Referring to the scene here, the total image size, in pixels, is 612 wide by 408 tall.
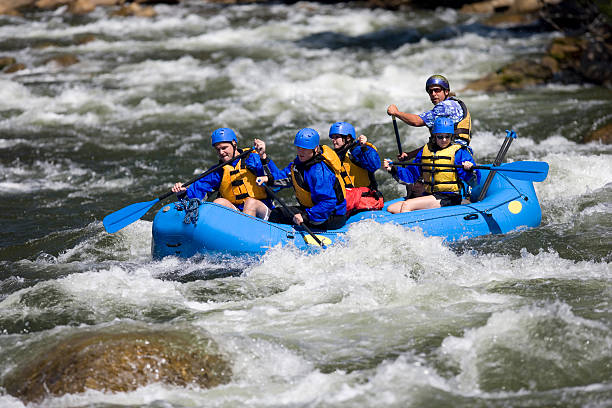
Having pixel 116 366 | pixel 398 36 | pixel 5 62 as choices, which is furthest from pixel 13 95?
pixel 116 366

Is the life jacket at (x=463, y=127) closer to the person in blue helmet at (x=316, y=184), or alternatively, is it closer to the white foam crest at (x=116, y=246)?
the person in blue helmet at (x=316, y=184)

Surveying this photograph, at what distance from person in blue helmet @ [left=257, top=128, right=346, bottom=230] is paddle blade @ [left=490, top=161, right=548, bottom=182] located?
5.22 ft

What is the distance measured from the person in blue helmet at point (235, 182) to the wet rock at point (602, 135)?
5.25 meters

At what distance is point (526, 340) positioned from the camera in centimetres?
479

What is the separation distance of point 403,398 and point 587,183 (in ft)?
16.5

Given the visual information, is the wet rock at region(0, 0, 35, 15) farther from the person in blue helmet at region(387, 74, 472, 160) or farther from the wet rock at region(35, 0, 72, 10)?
the person in blue helmet at region(387, 74, 472, 160)

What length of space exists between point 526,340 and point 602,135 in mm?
6115

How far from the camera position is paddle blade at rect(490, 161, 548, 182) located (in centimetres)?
706

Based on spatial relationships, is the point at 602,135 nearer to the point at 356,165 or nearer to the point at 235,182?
the point at 356,165

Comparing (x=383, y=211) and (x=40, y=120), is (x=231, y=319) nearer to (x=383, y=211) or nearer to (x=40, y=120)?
(x=383, y=211)

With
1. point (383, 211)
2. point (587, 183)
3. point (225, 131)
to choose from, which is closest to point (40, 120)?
point (225, 131)

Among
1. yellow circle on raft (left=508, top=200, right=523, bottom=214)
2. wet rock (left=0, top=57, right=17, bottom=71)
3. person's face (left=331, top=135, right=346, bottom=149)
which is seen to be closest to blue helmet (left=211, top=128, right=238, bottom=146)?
person's face (left=331, top=135, right=346, bottom=149)

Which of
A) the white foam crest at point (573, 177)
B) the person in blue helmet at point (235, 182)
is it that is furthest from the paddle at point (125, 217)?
the white foam crest at point (573, 177)

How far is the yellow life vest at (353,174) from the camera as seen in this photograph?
23.0 feet
